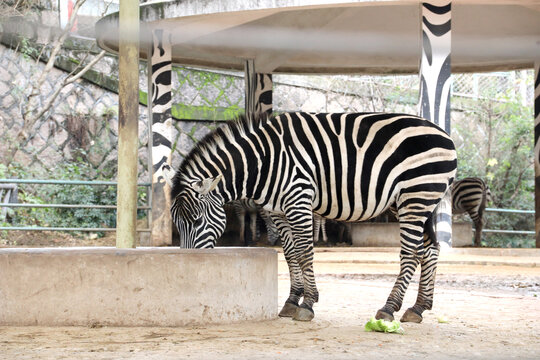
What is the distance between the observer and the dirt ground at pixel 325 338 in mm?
4461

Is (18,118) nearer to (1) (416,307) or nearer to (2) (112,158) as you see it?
(2) (112,158)

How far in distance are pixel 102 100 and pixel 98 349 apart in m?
14.1

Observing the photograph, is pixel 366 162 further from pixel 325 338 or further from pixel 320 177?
pixel 325 338

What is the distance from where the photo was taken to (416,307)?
6164 millimetres

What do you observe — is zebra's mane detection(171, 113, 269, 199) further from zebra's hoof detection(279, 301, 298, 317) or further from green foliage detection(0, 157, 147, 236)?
green foliage detection(0, 157, 147, 236)

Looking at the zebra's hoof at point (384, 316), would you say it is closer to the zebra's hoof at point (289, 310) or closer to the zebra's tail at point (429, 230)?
the zebra's hoof at point (289, 310)

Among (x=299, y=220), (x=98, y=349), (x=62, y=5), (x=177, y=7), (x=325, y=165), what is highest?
(x=62, y=5)

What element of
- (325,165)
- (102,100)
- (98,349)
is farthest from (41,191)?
(98,349)

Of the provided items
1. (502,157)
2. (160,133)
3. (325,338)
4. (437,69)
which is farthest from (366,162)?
(502,157)

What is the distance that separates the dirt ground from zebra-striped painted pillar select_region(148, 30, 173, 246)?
787 centimetres

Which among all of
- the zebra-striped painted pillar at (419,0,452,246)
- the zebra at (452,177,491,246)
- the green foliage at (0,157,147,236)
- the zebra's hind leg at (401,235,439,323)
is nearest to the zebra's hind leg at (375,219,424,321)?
the zebra's hind leg at (401,235,439,323)

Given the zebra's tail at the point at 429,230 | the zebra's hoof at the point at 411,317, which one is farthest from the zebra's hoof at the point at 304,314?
the zebra's tail at the point at 429,230

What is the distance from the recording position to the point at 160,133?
15.0m

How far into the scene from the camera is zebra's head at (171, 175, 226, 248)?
609 centimetres
